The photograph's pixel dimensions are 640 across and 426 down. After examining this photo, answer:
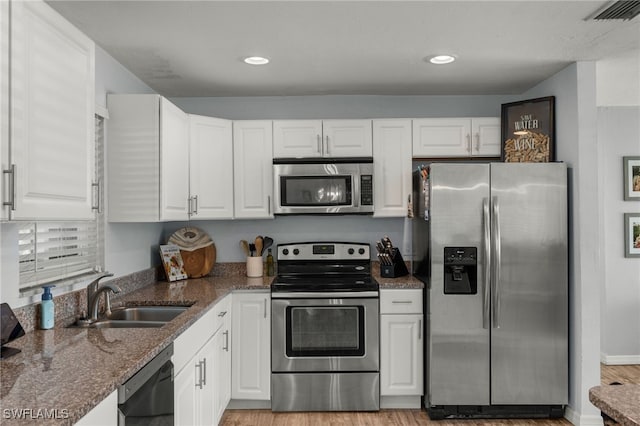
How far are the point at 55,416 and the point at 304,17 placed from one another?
6.38 ft

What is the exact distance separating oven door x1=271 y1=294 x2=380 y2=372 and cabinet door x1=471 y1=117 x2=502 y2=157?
4.74ft

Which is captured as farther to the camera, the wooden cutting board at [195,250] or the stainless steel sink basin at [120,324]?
the wooden cutting board at [195,250]

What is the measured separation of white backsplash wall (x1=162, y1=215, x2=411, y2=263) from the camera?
12.7 feet

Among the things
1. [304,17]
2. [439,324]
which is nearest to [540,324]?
[439,324]

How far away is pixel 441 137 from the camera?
3578 millimetres

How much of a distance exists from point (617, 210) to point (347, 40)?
320cm

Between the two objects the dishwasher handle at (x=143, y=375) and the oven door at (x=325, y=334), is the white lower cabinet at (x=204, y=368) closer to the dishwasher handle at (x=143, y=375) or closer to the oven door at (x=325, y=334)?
the dishwasher handle at (x=143, y=375)

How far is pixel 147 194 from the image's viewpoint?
2.78 metres

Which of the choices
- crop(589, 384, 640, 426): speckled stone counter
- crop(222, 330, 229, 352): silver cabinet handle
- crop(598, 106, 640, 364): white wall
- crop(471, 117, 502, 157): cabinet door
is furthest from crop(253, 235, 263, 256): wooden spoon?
crop(598, 106, 640, 364): white wall


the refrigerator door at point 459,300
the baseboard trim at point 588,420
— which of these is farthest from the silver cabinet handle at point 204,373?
the baseboard trim at point 588,420

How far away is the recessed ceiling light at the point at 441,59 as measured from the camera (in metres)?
2.88

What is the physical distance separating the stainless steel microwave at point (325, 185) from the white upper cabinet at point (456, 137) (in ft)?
1.49

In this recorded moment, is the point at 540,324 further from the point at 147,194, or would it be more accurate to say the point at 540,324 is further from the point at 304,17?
the point at 147,194

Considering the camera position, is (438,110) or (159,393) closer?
(159,393)
